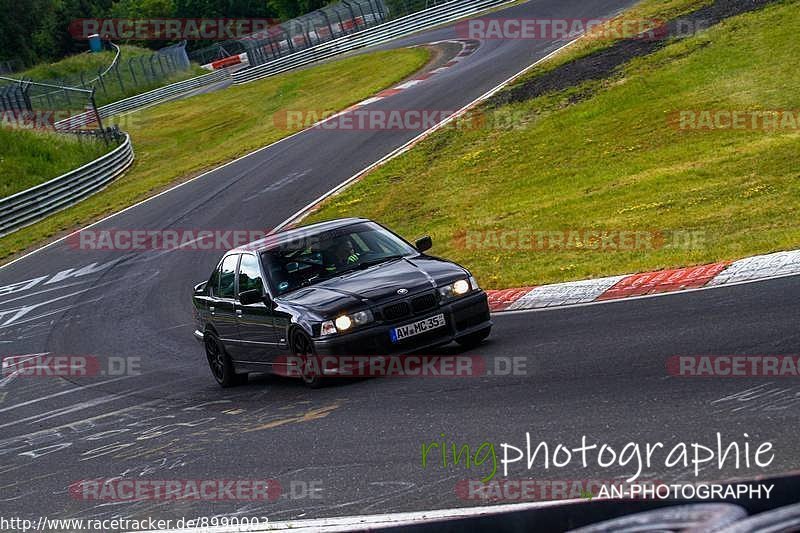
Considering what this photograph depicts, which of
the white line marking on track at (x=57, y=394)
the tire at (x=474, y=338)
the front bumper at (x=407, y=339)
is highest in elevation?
the front bumper at (x=407, y=339)

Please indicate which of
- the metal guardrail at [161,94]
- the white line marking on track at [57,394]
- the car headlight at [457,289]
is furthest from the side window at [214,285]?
the metal guardrail at [161,94]

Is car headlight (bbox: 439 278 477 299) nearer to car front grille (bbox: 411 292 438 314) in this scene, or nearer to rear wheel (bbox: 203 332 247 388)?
car front grille (bbox: 411 292 438 314)

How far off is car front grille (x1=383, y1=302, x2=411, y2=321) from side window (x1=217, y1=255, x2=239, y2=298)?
251 cm

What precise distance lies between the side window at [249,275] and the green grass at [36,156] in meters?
27.0

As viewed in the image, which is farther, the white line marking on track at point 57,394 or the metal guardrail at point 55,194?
the metal guardrail at point 55,194

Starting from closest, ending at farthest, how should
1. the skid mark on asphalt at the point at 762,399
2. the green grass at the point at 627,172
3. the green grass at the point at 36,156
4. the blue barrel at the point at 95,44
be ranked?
the skid mark on asphalt at the point at 762,399
the green grass at the point at 627,172
the green grass at the point at 36,156
the blue barrel at the point at 95,44

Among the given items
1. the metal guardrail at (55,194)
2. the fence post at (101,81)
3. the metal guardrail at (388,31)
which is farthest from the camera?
the fence post at (101,81)

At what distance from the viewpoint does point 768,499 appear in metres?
4.57

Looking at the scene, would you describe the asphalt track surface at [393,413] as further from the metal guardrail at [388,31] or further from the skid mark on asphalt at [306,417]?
the metal guardrail at [388,31]

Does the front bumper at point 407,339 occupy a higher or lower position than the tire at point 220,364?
higher

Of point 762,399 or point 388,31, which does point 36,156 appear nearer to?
point 388,31

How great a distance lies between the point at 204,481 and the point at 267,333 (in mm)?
3234

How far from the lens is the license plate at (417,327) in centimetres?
987

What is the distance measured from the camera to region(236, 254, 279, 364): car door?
428 inches
